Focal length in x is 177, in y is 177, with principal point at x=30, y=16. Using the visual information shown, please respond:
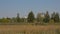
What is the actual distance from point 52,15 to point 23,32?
30807 millimetres

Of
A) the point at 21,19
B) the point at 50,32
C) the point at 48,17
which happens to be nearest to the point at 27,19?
the point at 21,19

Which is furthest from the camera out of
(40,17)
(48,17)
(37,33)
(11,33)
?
(40,17)

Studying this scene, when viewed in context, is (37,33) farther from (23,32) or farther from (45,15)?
(45,15)

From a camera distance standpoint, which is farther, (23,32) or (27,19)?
(27,19)

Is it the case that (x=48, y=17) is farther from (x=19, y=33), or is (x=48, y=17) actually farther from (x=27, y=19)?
(x=19, y=33)

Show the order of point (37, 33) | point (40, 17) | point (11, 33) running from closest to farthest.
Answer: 1. point (11, 33)
2. point (37, 33)
3. point (40, 17)

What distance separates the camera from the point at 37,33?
8617mm

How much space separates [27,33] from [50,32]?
1258 mm

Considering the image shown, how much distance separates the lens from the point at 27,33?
8.51 meters

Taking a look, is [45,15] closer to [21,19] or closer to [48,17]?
[48,17]

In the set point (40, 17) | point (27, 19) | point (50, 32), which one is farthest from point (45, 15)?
point (50, 32)

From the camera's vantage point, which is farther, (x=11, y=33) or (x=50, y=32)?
(x=50, y=32)

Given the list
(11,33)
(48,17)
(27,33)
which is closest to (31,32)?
(27,33)

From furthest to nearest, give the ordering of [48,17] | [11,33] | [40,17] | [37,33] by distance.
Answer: [40,17] → [48,17] → [37,33] → [11,33]
